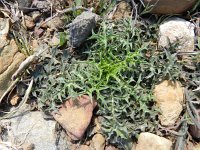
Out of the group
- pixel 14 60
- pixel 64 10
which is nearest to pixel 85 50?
pixel 64 10

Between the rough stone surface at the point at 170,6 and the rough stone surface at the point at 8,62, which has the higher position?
the rough stone surface at the point at 170,6

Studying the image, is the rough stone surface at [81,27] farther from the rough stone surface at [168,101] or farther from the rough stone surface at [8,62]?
the rough stone surface at [168,101]

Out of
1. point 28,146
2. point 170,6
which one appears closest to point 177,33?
point 170,6

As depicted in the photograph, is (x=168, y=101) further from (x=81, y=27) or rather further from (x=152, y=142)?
(x=81, y=27)

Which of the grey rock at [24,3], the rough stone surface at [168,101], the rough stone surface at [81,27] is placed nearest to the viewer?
the rough stone surface at [81,27]

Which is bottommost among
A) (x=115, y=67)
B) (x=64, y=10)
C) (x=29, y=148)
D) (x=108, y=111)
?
(x=29, y=148)

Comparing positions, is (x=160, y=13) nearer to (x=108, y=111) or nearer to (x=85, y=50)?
(x=85, y=50)

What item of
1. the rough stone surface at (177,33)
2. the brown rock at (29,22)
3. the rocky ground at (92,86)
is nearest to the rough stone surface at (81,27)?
the rocky ground at (92,86)

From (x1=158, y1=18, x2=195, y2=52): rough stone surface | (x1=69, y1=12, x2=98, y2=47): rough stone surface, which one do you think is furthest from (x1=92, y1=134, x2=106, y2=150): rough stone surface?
(x1=158, y1=18, x2=195, y2=52): rough stone surface
